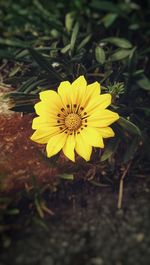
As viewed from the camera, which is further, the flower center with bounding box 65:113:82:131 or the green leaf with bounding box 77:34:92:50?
the green leaf with bounding box 77:34:92:50

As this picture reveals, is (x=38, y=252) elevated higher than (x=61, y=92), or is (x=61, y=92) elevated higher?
Answer: (x=61, y=92)

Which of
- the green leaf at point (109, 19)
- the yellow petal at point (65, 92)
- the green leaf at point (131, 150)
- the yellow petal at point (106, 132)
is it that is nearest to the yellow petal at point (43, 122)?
the yellow petal at point (65, 92)

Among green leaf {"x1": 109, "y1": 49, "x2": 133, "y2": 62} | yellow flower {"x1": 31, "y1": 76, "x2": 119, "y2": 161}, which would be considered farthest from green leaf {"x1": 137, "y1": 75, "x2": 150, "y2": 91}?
yellow flower {"x1": 31, "y1": 76, "x2": 119, "y2": 161}

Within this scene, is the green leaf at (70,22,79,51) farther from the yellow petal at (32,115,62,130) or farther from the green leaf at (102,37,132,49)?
the yellow petal at (32,115,62,130)

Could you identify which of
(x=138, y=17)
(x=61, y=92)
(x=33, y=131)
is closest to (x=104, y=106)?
(x=61, y=92)

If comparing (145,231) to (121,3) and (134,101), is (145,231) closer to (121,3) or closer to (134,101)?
(134,101)

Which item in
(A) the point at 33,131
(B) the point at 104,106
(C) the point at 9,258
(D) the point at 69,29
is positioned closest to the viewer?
(C) the point at 9,258
